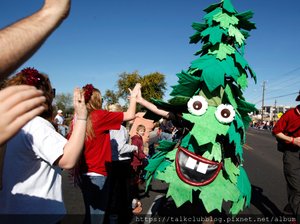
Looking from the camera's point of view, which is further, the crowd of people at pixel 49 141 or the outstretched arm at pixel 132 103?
the outstretched arm at pixel 132 103

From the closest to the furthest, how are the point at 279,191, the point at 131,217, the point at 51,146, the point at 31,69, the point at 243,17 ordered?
the point at 51,146, the point at 31,69, the point at 243,17, the point at 131,217, the point at 279,191

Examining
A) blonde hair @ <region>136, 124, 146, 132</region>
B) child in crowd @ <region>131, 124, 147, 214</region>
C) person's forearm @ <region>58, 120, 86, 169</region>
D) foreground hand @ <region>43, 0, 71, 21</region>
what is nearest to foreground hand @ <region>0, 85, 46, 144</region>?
foreground hand @ <region>43, 0, 71, 21</region>

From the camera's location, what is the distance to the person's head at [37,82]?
1.92 meters

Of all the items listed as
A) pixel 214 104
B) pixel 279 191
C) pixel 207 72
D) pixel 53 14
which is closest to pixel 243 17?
pixel 207 72

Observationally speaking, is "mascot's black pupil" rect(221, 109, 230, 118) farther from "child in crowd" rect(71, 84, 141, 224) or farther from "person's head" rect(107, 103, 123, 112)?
"person's head" rect(107, 103, 123, 112)

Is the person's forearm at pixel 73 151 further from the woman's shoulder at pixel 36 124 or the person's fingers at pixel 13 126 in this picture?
the person's fingers at pixel 13 126

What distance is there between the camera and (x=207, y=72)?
2791 millimetres

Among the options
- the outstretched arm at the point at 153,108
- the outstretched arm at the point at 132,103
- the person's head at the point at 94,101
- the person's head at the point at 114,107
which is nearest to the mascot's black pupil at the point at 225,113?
the outstretched arm at the point at 153,108

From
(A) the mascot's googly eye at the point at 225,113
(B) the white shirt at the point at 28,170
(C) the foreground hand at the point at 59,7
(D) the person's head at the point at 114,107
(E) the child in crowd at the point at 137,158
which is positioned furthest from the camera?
(E) the child in crowd at the point at 137,158

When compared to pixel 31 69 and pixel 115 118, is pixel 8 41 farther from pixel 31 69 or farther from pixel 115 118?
pixel 115 118

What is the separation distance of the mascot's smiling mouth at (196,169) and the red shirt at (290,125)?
1.67 meters

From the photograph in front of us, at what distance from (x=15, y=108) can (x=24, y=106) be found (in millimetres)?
24

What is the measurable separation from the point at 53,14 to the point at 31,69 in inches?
48.7

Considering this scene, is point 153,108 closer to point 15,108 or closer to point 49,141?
point 49,141
